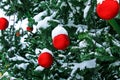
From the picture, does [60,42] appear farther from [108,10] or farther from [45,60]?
[108,10]

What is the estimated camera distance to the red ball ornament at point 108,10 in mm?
1775

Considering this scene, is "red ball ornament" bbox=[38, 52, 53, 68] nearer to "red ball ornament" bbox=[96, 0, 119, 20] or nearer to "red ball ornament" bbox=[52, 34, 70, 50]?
"red ball ornament" bbox=[52, 34, 70, 50]

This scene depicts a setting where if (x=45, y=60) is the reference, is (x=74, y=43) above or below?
above

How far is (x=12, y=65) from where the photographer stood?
5.49m

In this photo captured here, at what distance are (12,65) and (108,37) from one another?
3247 mm

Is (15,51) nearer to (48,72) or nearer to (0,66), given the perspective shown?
(0,66)

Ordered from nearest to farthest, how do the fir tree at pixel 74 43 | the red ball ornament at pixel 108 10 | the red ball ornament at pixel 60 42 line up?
1. the red ball ornament at pixel 108 10
2. the red ball ornament at pixel 60 42
3. the fir tree at pixel 74 43

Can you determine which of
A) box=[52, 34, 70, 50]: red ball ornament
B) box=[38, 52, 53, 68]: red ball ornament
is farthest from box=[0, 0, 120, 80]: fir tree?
box=[38, 52, 53, 68]: red ball ornament

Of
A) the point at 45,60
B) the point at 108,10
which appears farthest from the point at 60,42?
the point at 108,10

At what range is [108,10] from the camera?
69.9 inches

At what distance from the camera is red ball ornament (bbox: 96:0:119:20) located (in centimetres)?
Answer: 178

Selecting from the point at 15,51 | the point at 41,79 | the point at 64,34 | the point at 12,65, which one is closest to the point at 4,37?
the point at 15,51

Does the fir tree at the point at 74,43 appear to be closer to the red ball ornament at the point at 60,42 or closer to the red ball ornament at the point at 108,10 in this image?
the red ball ornament at the point at 60,42

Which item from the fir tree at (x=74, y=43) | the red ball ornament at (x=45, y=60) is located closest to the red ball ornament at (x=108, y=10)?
the fir tree at (x=74, y=43)
